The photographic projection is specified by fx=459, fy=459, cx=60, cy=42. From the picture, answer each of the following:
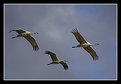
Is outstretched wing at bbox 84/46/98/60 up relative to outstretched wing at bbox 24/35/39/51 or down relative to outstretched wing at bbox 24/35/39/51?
down

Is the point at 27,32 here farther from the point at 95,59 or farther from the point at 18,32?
the point at 95,59

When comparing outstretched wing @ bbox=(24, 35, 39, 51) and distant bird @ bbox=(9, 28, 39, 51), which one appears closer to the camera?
distant bird @ bbox=(9, 28, 39, 51)

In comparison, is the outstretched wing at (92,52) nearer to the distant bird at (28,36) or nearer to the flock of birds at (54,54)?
the flock of birds at (54,54)

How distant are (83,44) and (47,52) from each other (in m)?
2.54

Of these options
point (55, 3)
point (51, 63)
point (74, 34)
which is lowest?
point (51, 63)

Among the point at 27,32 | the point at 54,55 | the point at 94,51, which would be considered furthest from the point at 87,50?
the point at 27,32

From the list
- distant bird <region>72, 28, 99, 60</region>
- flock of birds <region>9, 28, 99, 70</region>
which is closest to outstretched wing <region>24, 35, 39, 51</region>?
flock of birds <region>9, 28, 99, 70</region>

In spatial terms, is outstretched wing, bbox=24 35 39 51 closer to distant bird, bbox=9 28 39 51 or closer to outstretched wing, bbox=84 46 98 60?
distant bird, bbox=9 28 39 51

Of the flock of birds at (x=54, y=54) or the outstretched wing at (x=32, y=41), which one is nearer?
the flock of birds at (x=54, y=54)

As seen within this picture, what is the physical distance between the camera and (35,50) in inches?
1268

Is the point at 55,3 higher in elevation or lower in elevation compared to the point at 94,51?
higher

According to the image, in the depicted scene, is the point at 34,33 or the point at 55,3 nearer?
the point at 55,3

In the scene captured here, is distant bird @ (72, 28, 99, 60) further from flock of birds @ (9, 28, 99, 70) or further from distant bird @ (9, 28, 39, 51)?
distant bird @ (9, 28, 39, 51)

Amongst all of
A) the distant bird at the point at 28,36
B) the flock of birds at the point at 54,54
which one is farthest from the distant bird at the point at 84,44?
the distant bird at the point at 28,36
